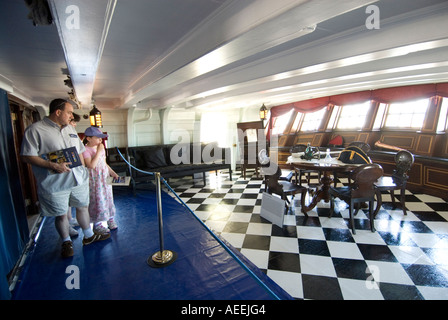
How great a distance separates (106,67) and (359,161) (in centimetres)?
446

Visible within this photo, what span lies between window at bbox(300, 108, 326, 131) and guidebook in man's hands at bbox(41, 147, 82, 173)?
7.73m

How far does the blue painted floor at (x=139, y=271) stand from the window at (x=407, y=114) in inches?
243

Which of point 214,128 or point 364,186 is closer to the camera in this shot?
point 364,186

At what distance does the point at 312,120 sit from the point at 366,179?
18.7ft

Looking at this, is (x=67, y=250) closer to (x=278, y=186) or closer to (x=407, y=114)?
(x=278, y=186)

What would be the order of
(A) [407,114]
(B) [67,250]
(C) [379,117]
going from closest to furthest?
(B) [67,250]
(A) [407,114]
(C) [379,117]

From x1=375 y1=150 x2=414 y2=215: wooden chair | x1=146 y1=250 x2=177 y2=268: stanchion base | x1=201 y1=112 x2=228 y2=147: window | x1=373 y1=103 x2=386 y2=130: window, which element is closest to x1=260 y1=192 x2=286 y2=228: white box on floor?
x1=375 y1=150 x2=414 y2=215: wooden chair

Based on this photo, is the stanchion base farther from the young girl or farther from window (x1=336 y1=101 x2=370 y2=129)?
window (x1=336 y1=101 x2=370 y2=129)

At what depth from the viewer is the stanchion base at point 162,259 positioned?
7.00ft

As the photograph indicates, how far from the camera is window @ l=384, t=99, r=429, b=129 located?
5477mm

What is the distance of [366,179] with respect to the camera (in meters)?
3.01

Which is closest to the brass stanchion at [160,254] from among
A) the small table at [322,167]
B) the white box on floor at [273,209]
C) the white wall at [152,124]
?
the white box on floor at [273,209]

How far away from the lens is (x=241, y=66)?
11.7ft

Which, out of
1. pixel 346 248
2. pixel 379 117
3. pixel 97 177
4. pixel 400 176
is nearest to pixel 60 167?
pixel 97 177
